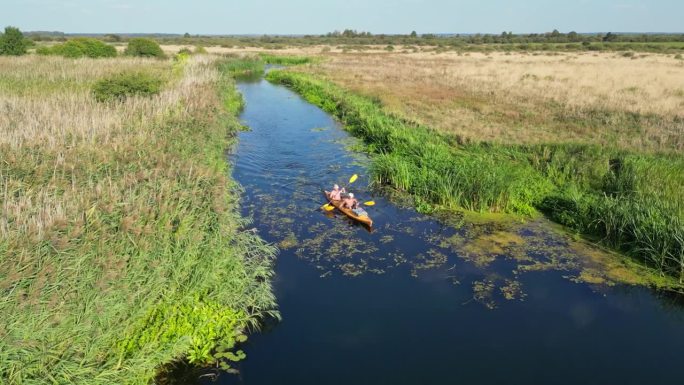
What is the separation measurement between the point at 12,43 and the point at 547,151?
4246 cm

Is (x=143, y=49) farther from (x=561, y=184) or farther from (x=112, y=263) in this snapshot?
(x=112, y=263)

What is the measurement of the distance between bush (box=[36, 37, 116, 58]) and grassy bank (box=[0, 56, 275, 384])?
99.8 ft

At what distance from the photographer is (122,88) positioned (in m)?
21.4

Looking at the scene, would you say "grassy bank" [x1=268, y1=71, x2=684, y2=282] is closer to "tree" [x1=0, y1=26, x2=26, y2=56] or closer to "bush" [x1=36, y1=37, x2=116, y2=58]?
"bush" [x1=36, y1=37, x2=116, y2=58]

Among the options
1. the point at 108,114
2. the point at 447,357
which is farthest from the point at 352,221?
the point at 108,114

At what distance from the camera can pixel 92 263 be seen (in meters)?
6.70

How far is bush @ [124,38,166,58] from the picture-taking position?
4522 cm

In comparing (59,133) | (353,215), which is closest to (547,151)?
(353,215)

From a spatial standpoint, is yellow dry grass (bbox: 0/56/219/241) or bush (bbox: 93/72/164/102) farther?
bush (bbox: 93/72/164/102)

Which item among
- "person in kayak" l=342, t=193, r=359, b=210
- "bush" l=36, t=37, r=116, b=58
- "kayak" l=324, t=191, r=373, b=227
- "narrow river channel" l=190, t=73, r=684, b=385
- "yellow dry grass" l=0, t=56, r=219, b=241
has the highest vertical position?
"bush" l=36, t=37, r=116, b=58

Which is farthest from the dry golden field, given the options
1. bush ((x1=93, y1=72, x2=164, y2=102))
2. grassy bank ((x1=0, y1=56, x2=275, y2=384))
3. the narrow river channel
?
grassy bank ((x1=0, y1=56, x2=275, y2=384))

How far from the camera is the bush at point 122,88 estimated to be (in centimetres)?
2111

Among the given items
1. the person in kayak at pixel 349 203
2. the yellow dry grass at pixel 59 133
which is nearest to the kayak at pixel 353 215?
the person in kayak at pixel 349 203

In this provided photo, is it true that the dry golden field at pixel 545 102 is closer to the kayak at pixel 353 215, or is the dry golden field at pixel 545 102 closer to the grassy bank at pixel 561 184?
the grassy bank at pixel 561 184
